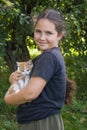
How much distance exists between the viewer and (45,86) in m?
2.51

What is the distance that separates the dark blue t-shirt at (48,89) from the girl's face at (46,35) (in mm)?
55

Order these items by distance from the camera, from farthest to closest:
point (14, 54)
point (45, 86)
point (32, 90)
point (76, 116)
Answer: point (14, 54) → point (76, 116) → point (45, 86) → point (32, 90)

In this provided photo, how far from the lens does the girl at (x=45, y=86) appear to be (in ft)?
7.93

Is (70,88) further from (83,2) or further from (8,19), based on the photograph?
(83,2)

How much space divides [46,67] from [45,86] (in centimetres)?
15

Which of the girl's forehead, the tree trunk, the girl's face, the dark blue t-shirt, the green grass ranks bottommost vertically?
the green grass

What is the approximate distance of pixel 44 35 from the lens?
2.55 meters

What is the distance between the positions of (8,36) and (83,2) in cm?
113

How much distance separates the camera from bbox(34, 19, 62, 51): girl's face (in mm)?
2549

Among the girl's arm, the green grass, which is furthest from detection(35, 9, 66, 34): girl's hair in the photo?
the green grass

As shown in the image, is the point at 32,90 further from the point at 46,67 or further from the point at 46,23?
the point at 46,23

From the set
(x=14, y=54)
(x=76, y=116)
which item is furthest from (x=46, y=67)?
(x=14, y=54)

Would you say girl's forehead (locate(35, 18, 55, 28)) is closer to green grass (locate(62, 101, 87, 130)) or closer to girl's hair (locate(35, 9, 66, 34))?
girl's hair (locate(35, 9, 66, 34))

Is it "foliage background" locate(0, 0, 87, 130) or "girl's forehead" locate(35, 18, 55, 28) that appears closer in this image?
"girl's forehead" locate(35, 18, 55, 28)
